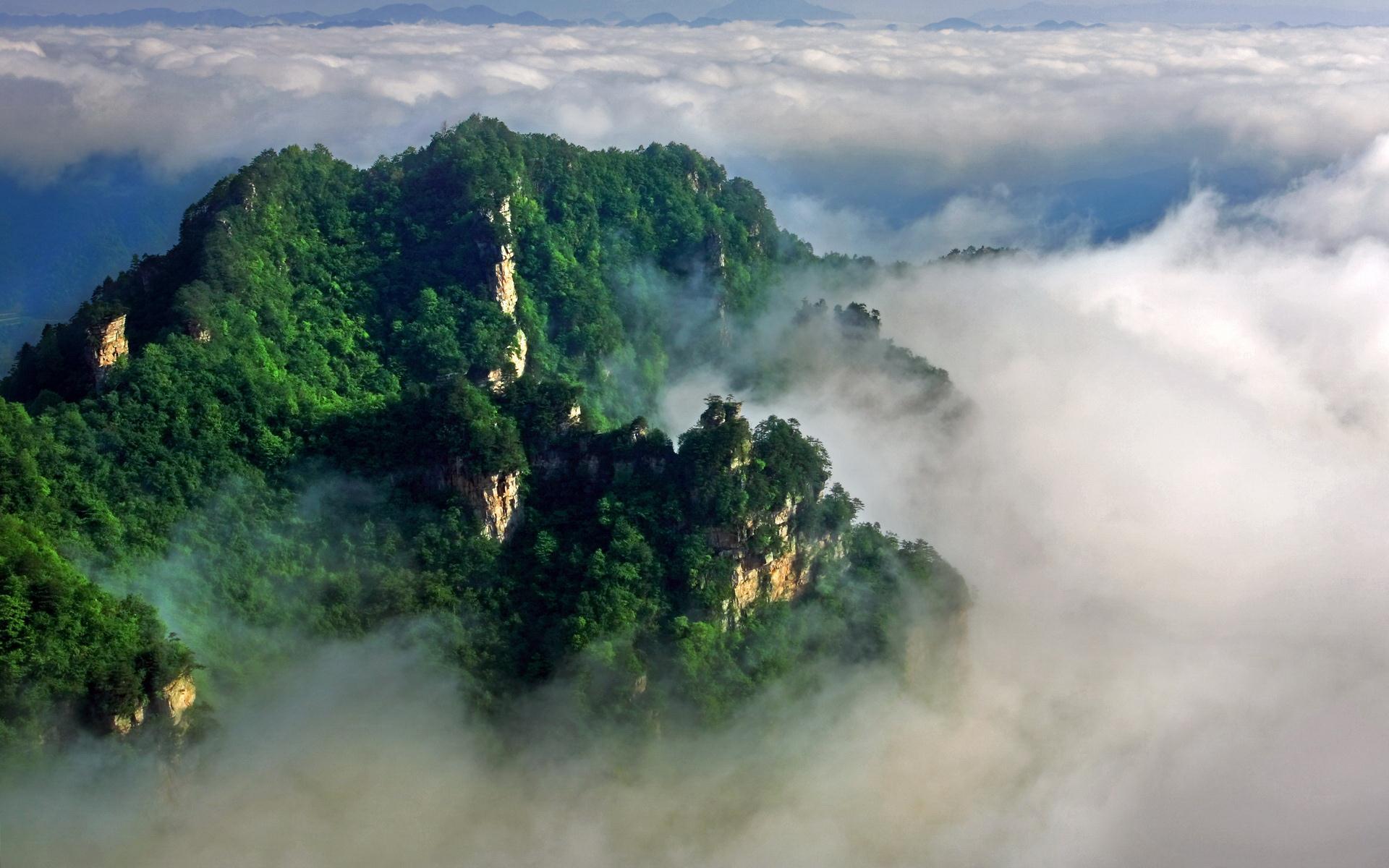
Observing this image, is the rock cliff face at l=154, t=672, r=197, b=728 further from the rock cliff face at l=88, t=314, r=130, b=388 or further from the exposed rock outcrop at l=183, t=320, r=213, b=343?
the exposed rock outcrop at l=183, t=320, r=213, b=343

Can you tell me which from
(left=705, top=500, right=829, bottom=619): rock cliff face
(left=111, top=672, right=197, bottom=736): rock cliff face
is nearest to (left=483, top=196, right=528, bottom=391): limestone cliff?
(left=705, top=500, right=829, bottom=619): rock cliff face

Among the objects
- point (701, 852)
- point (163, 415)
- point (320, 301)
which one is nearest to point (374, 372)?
point (320, 301)

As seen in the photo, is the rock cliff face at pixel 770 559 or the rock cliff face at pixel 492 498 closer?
the rock cliff face at pixel 492 498

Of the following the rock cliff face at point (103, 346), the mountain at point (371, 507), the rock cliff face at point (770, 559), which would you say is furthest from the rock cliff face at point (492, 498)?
the rock cliff face at point (103, 346)

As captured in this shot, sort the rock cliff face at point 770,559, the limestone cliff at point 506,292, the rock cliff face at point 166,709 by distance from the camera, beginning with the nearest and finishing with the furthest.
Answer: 1. the rock cliff face at point 166,709
2. the rock cliff face at point 770,559
3. the limestone cliff at point 506,292

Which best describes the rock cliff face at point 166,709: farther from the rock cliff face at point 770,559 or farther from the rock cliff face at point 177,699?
the rock cliff face at point 770,559

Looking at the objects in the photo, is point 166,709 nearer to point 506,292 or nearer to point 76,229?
point 506,292
